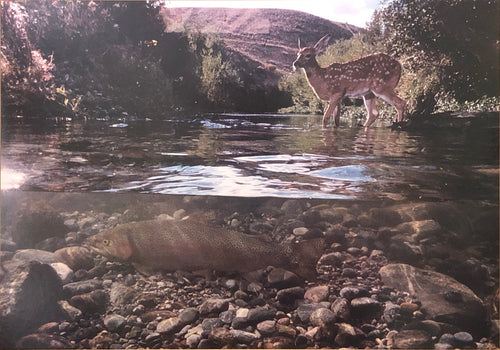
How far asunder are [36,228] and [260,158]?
4.25 feet

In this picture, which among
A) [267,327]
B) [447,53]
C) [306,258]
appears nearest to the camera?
[447,53]

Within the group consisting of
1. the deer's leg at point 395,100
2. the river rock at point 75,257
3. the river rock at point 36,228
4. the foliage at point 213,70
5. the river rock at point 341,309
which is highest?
the foliage at point 213,70

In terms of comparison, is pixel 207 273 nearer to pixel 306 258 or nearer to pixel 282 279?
pixel 282 279

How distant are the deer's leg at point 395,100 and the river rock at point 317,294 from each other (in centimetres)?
96

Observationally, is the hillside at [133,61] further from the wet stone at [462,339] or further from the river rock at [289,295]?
the wet stone at [462,339]

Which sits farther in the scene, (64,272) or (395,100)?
(64,272)

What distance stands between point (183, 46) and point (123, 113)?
48cm

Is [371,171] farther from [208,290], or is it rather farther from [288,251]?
[208,290]

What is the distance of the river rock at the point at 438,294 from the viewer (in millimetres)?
2002

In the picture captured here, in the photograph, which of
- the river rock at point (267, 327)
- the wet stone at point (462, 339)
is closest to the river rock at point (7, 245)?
the river rock at point (267, 327)

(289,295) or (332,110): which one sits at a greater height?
(332,110)

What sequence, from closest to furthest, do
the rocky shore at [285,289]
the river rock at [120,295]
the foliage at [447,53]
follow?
1. the foliage at [447,53]
2. the rocky shore at [285,289]
3. the river rock at [120,295]

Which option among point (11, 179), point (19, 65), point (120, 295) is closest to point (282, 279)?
point (120, 295)

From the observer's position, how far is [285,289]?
82.0 inches
